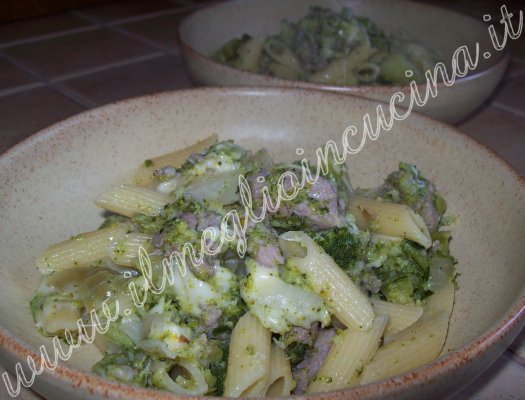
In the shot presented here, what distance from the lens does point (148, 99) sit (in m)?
1.43

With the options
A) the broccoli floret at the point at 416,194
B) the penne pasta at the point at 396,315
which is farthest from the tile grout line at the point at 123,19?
the penne pasta at the point at 396,315

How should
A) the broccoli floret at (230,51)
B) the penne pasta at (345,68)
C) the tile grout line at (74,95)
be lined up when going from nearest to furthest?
1. the penne pasta at (345,68)
2. the tile grout line at (74,95)
3. the broccoli floret at (230,51)

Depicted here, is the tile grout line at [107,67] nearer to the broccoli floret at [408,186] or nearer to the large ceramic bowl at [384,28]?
the large ceramic bowl at [384,28]

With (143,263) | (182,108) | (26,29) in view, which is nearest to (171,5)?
(26,29)

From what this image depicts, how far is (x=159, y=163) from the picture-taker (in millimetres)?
1368

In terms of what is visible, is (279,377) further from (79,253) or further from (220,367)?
Answer: (79,253)

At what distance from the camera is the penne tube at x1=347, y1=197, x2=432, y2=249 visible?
1.14 meters

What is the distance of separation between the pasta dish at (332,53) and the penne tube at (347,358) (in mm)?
1099

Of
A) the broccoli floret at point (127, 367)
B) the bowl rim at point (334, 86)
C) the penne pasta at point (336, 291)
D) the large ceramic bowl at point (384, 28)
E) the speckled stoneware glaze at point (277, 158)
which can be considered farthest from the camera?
the large ceramic bowl at point (384, 28)

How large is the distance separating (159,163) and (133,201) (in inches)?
8.0

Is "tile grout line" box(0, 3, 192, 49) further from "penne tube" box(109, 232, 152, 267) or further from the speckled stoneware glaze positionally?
"penne tube" box(109, 232, 152, 267)

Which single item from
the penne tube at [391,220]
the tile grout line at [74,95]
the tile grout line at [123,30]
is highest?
the penne tube at [391,220]

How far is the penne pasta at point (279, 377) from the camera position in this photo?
3.16 ft

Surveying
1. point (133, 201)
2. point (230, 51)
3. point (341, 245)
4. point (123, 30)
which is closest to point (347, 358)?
point (341, 245)
